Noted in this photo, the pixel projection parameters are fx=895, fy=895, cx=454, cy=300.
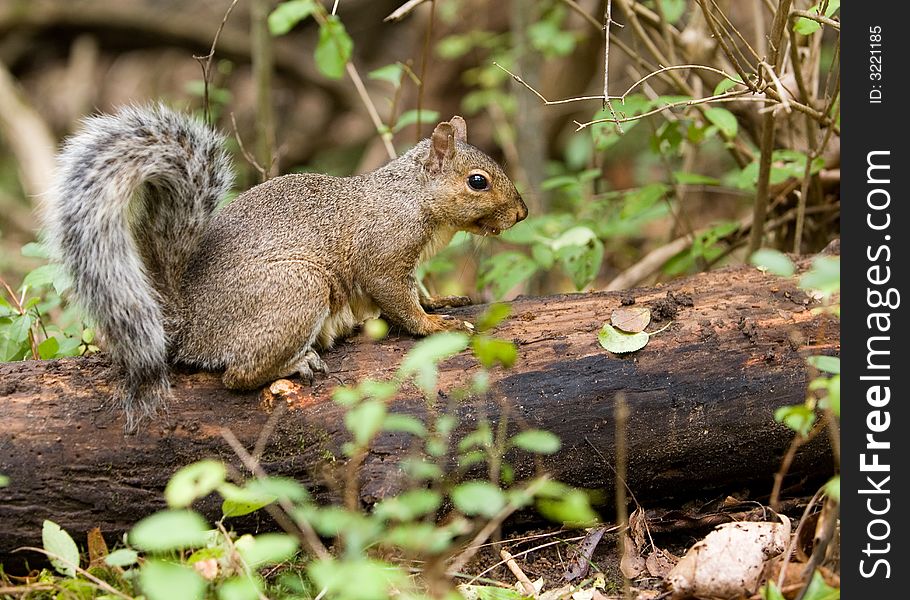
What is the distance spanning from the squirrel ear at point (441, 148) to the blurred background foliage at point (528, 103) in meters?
0.52

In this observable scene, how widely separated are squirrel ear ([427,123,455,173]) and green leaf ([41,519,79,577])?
6.09 feet

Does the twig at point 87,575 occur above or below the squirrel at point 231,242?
below

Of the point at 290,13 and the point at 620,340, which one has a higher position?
the point at 290,13

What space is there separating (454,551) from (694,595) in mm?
759

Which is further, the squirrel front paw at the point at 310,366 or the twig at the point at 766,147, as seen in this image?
the twig at the point at 766,147

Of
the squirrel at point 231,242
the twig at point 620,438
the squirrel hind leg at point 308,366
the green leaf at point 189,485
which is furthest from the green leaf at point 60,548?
the twig at point 620,438

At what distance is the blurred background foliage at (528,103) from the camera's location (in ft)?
13.5

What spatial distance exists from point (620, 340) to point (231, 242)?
1.46m

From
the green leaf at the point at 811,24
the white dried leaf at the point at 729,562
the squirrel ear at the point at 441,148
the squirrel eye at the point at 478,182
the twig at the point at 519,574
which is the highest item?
the green leaf at the point at 811,24

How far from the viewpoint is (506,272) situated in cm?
433

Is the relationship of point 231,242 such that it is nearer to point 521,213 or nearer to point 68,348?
point 68,348

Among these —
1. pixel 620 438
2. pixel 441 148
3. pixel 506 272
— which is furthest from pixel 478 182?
pixel 620 438

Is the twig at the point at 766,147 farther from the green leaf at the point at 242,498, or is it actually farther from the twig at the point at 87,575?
the twig at the point at 87,575
